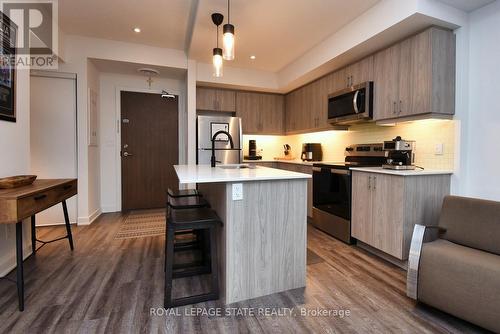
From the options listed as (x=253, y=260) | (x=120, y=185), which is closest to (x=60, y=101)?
(x=120, y=185)

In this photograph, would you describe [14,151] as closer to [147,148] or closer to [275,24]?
[147,148]

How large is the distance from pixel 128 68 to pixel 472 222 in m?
4.67

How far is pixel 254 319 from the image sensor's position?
162 cm

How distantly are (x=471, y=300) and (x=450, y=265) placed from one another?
201 millimetres

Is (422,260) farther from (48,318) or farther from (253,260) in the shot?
(48,318)

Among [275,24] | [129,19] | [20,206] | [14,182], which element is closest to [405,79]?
[275,24]

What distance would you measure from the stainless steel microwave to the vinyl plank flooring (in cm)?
161

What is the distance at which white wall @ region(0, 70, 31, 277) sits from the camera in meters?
2.12

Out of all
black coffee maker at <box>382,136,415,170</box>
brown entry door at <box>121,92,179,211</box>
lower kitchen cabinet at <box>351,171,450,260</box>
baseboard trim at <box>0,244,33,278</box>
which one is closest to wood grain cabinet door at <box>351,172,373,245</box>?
lower kitchen cabinet at <box>351,171,450,260</box>

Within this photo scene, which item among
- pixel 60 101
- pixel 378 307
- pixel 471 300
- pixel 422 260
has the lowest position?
pixel 378 307

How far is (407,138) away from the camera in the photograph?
2.89 meters

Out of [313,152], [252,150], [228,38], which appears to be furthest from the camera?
[252,150]

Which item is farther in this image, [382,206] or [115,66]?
[115,66]

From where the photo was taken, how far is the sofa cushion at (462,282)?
142 cm
